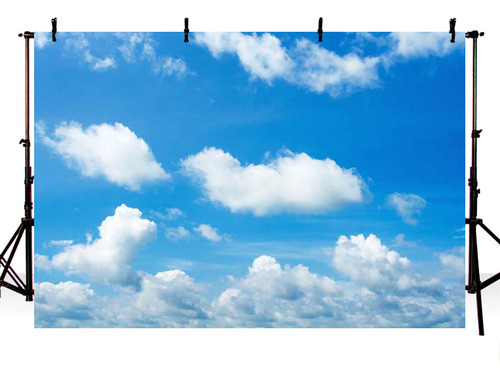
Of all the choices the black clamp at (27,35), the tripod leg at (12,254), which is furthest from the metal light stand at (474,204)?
the tripod leg at (12,254)

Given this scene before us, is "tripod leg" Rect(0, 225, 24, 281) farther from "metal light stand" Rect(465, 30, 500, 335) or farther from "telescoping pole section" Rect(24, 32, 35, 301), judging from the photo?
"metal light stand" Rect(465, 30, 500, 335)

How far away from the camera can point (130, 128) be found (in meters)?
6.25

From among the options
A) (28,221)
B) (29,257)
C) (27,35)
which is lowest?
(29,257)

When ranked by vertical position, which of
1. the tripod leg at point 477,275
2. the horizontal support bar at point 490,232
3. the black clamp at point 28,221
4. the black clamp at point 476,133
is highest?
the black clamp at point 476,133

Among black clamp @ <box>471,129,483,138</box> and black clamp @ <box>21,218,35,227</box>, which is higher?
black clamp @ <box>471,129,483,138</box>

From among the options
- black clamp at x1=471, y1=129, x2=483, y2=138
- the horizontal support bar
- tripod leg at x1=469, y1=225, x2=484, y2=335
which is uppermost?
black clamp at x1=471, y1=129, x2=483, y2=138

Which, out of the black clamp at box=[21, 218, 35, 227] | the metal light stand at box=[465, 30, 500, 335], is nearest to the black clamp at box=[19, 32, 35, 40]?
the black clamp at box=[21, 218, 35, 227]

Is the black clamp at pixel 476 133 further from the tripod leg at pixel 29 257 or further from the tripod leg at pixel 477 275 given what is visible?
the tripod leg at pixel 29 257
